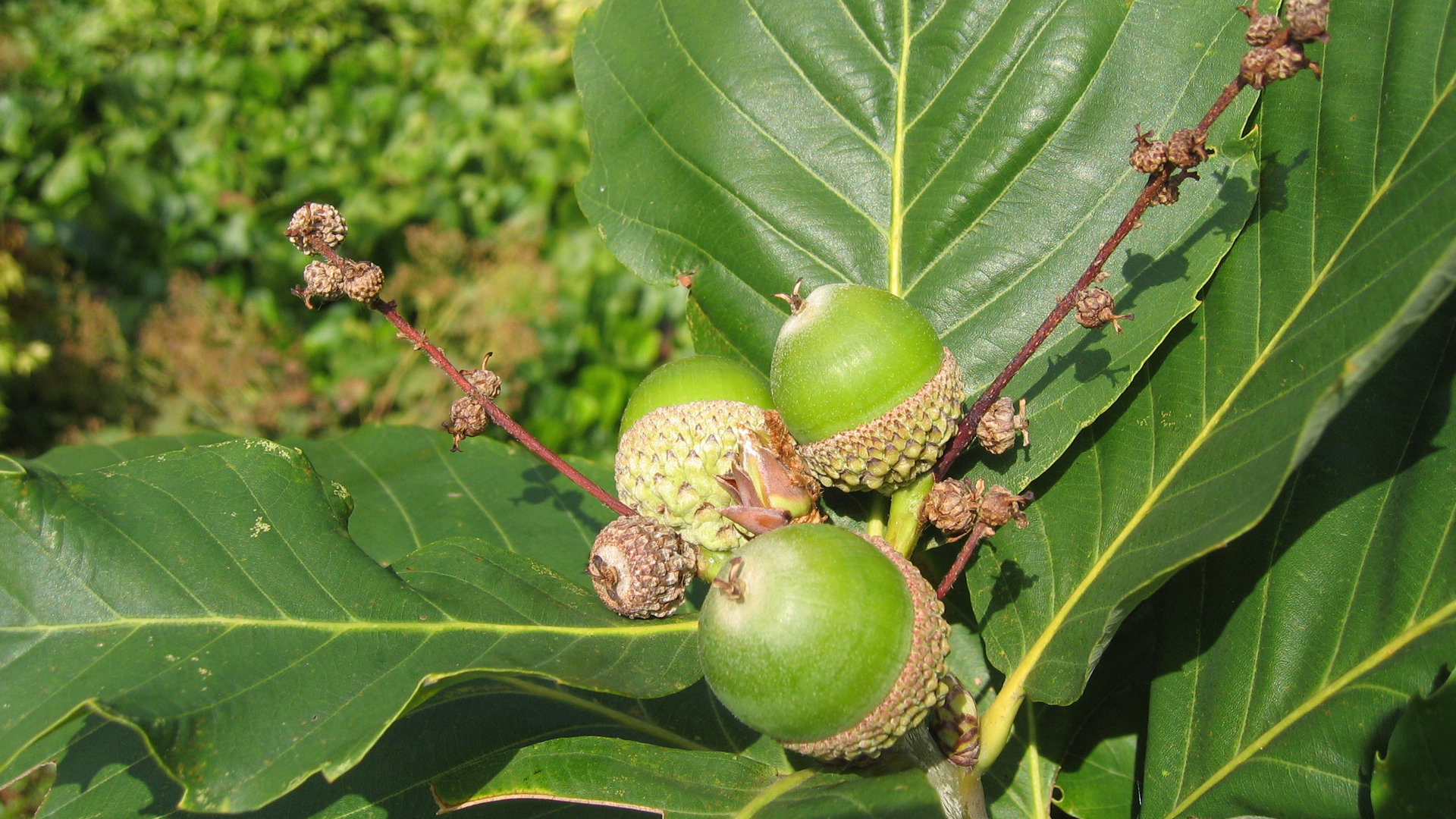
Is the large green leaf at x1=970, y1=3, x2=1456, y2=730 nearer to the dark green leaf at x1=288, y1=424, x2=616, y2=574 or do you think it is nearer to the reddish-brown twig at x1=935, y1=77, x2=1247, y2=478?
the reddish-brown twig at x1=935, y1=77, x2=1247, y2=478

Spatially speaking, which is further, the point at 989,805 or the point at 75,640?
the point at 989,805

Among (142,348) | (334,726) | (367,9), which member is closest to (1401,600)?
(334,726)

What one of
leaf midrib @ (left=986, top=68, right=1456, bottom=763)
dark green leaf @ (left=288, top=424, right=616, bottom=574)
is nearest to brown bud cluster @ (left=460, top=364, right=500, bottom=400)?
dark green leaf @ (left=288, top=424, right=616, bottom=574)

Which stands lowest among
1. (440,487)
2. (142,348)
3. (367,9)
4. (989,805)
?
(142,348)

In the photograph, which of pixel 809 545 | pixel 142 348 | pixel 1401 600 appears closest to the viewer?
pixel 809 545

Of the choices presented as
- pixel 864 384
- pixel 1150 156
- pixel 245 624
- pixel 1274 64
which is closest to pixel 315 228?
pixel 245 624

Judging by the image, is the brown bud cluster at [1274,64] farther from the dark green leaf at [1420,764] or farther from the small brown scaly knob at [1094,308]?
the dark green leaf at [1420,764]

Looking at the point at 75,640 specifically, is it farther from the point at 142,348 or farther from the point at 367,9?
the point at 367,9

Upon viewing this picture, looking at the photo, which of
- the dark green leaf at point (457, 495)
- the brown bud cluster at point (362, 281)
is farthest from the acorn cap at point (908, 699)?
the dark green leaf at point (457, 495)
